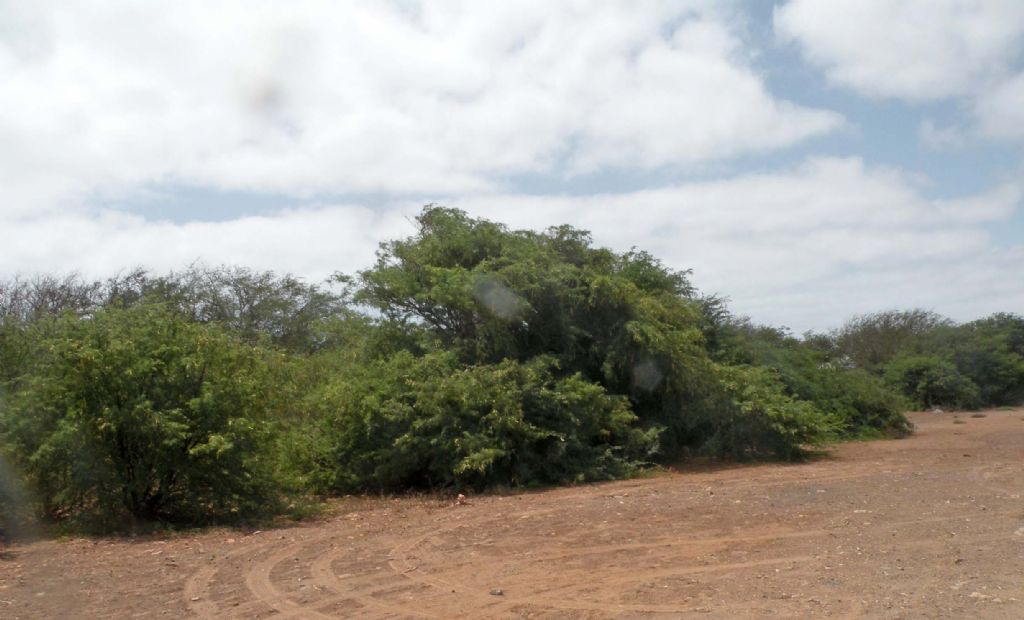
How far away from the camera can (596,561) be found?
998cm

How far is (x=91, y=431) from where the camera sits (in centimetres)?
1315

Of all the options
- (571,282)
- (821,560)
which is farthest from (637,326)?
(821,560)

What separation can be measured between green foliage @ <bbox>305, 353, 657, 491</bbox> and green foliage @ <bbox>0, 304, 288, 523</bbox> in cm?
387

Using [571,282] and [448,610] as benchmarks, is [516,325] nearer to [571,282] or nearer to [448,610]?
[571,282]

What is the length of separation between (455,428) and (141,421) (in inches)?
257

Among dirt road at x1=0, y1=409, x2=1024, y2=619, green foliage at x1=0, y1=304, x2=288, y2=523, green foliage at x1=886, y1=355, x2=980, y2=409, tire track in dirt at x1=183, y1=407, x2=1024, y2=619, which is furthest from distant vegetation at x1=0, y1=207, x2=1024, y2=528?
green foliage at x1=886, y1=355, x2=980, y2=409

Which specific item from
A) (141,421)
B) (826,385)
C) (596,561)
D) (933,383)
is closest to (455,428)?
(141,421)

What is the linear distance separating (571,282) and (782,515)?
403 inches

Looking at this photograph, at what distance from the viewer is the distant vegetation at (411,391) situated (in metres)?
13.4


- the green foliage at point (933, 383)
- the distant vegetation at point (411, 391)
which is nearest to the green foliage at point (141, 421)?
the distant vegetation at point (411, 391)

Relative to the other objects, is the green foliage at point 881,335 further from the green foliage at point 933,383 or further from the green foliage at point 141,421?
the green foliage at point 141,421

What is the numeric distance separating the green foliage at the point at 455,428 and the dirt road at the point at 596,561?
209cm

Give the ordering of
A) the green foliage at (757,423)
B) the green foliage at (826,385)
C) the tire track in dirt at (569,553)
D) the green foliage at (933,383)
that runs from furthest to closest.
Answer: the green foliage at (933,383) < the green foliage at (826,385) < the green foliage at (757,423) < the tire track in dirt at (569,553)

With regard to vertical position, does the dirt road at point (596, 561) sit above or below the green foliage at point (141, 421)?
below
